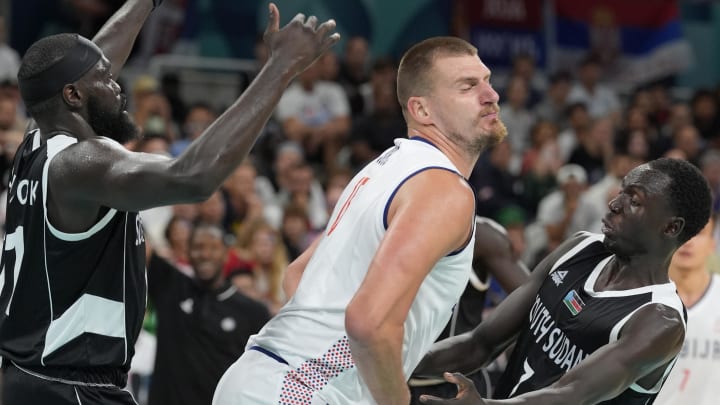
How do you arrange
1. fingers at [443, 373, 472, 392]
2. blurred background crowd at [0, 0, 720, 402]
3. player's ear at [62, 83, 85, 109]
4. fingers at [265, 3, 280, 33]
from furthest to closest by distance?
blurred background crowd at [0, 0, 720, 402], player's ear at [62, 83, 85, 109], fingers at [265, 3, 280, 33], fingers at [443, 373, 472, 392]

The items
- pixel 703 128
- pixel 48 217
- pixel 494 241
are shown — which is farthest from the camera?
pixel 703 128

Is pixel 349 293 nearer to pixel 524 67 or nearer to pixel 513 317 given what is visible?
pixel 513 317

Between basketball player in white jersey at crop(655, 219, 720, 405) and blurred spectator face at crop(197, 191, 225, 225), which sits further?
blurred spectator face at crop(197, 191, 225, 225)

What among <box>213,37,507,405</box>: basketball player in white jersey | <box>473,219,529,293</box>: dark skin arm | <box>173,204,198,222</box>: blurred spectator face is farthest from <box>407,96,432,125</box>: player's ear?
<box>173,204,198,222</box>: blurred spectator face

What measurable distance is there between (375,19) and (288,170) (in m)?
4.67

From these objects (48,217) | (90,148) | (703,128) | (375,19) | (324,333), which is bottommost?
(703,128)

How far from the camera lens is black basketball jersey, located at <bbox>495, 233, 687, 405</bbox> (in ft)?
14.8

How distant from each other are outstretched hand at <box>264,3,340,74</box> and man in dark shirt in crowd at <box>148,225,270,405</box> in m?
5.11

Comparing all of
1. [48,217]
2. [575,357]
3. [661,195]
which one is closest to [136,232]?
[48,217]

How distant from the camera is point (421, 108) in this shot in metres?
4.29

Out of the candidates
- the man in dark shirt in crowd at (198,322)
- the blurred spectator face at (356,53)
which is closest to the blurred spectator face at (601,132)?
the blurred spectator face at (356,53)

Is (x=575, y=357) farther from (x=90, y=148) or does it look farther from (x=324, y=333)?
(x=90, y=148)

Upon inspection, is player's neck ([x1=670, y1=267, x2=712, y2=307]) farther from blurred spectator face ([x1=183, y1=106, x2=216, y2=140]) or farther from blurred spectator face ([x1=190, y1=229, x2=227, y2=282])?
blurred spectator face ([x1=183, y1=106, x2=216, y2=140])

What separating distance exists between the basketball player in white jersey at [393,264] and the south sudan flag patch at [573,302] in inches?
29.9
